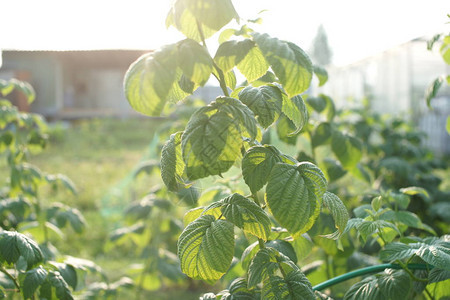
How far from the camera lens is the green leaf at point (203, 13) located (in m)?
0.81

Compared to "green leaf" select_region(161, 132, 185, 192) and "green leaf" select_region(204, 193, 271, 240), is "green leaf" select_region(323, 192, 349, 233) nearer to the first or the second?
"green leaf" select_region(204, 193, 271, 240)

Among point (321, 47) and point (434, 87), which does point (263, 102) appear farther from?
point (321, 47)

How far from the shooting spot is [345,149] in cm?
172

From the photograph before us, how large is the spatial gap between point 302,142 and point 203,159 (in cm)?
166

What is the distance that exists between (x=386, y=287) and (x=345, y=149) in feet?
2.51

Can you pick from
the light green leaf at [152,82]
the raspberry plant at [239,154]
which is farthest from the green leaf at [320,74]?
the light green leaf at [152,82]

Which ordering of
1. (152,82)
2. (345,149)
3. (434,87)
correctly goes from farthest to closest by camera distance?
(345,149) < (434,87) < (152,82)

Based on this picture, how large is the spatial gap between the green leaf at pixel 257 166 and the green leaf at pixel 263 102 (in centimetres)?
5

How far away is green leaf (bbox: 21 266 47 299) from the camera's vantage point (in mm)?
1104

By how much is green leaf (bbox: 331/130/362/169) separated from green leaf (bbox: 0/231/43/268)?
1.03 m

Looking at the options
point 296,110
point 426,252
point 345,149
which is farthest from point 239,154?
point 345,149

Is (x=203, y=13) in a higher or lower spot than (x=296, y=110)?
higher

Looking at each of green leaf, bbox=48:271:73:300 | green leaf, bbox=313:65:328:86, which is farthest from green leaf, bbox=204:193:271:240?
green leaf, bbox=313:65:328:86

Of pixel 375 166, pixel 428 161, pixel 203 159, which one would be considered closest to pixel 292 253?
pixel 203 159
